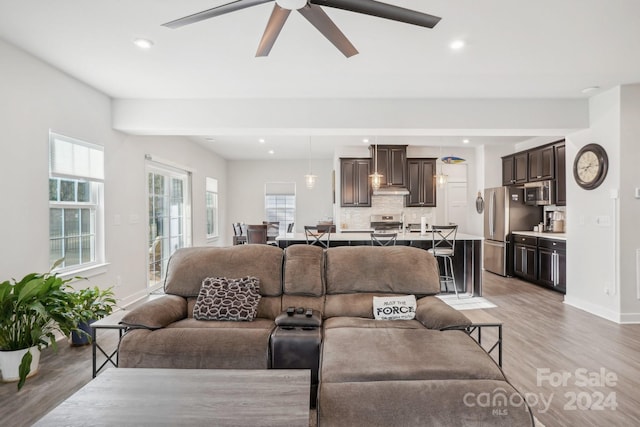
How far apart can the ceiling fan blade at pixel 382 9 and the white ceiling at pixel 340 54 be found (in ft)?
1.88

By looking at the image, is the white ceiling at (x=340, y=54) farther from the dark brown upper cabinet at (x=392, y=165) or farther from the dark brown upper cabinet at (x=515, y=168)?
the dark brown upper cabinet at (x=392, y=165)

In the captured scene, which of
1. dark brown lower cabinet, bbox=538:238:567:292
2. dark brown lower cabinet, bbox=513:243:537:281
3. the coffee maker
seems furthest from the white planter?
the coffee maker

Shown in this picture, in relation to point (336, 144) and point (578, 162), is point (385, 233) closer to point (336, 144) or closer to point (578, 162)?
point (578, 162)

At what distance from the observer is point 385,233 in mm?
4906

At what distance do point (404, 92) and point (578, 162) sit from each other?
256 centimetres

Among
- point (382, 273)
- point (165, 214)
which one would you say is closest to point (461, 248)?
point (382, 273)

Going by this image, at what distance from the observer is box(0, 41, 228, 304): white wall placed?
293 cm

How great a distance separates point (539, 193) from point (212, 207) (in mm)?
6912

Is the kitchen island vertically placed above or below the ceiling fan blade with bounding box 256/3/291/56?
below

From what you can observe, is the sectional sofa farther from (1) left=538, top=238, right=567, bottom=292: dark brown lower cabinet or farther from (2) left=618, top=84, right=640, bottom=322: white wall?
(1) left=538, top=238, right=567, bottom=292: dark brown lower cabinet

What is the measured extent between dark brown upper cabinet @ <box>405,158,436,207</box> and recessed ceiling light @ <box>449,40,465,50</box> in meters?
4.56

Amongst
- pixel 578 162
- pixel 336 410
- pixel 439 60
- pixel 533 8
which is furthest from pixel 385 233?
pixel 336 410

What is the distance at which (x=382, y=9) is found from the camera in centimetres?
185

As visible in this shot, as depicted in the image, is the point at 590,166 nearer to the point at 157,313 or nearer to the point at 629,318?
the point at 629,318
